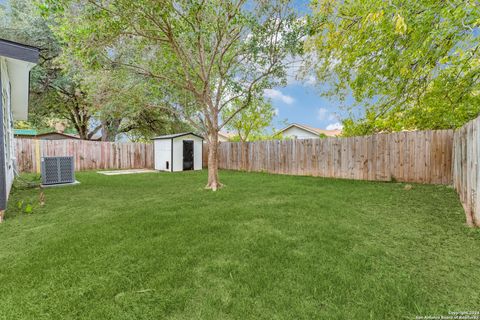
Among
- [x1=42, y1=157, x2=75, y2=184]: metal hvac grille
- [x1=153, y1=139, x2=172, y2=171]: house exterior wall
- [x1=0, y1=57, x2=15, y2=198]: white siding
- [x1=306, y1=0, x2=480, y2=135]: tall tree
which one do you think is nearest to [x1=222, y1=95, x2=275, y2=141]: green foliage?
[x1=153, y1=139, x2=172, y2=171]: house exterior wall

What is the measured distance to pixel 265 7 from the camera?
5273 mm

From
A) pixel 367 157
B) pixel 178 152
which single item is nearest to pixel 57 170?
pixel 178 152

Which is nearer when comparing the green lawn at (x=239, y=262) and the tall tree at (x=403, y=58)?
the green lawn at (x=239, y=262)

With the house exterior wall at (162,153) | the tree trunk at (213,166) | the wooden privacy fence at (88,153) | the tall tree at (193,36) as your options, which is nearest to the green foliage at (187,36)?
the tall tree at (193,36)

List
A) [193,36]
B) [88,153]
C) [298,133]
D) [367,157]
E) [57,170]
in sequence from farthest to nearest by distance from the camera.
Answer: [298,133] → [88,153] → [367,157] → [57,170] → [193,36]

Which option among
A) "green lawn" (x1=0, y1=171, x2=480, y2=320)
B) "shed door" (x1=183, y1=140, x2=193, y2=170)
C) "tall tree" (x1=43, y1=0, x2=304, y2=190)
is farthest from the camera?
"shed door" (x1=183, y1=140, x2=193, y2=170)

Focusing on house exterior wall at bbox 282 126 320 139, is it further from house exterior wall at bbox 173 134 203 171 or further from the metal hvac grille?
the metal hvac grille

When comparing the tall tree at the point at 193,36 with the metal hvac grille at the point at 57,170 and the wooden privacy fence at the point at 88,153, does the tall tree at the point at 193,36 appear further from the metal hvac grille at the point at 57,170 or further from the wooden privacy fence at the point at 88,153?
the wooden privacy fence at the point at 88,153

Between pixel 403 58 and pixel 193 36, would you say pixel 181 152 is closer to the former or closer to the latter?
pixel 193 36

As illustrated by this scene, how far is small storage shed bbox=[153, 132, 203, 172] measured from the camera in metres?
10.9

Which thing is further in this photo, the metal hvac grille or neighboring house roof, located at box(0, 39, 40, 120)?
the metal hvac grille

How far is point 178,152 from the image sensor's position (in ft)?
36.3

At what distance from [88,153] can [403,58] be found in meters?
12.9

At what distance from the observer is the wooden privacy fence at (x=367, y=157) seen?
5.91m
